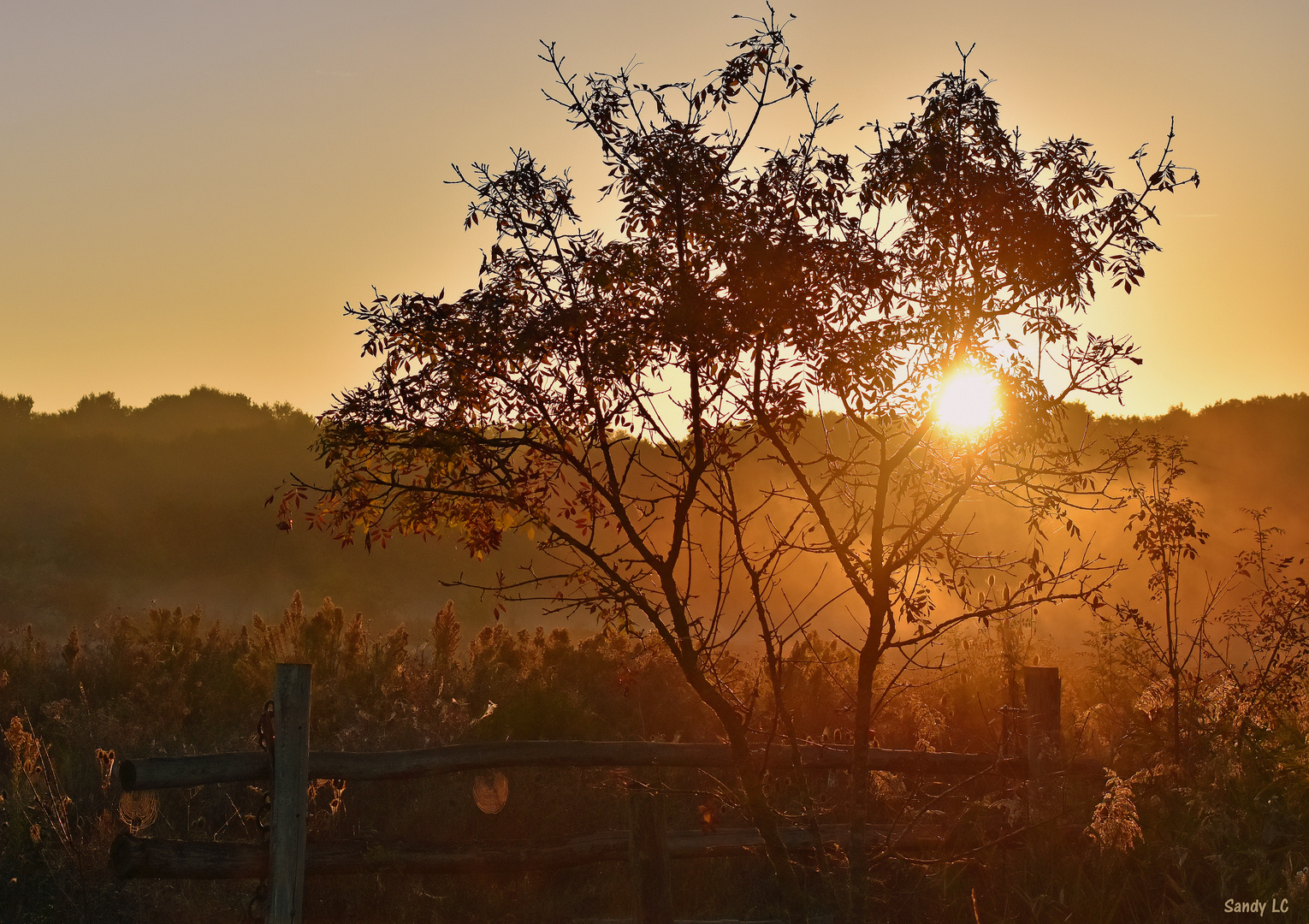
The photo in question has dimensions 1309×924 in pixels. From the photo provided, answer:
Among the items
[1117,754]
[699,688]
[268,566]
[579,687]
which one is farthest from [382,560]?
[699,688]

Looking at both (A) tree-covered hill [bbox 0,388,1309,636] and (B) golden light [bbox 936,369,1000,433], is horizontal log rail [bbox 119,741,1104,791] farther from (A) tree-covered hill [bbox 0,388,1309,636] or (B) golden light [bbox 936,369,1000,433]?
(A) tree-covered hill [bbox 0,388,1309,636]

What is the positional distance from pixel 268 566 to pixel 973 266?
98.8 feet

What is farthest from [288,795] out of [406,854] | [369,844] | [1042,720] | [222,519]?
[222,519]

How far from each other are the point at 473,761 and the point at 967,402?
3967mm

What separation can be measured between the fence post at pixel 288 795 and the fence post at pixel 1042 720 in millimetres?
5444

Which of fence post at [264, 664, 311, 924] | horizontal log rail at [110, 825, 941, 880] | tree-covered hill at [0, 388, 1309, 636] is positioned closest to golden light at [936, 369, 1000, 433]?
horizontal log rail at [110, 825, 941, 880]

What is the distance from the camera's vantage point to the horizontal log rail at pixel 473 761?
19.6 feet

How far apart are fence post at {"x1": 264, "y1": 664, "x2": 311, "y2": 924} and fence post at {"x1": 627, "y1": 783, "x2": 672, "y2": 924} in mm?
1999

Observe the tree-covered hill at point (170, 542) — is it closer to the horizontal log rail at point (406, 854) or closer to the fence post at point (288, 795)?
the horizontal log rail at point (406, 854)

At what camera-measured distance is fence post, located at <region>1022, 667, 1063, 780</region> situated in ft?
26.4

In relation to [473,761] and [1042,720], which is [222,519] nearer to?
[473,761]

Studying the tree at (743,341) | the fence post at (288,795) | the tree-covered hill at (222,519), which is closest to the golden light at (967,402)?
the tree at (743,341)

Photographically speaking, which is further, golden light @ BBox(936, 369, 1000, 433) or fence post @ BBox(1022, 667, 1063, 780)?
fence post @ BBox(1022, 667, 1063, 780)

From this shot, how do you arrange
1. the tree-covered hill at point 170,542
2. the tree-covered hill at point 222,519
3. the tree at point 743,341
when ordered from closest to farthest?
the tree at point 743,341 → the tree-covered hill at point 170,542 → the tree-covered hill at point 222,519
